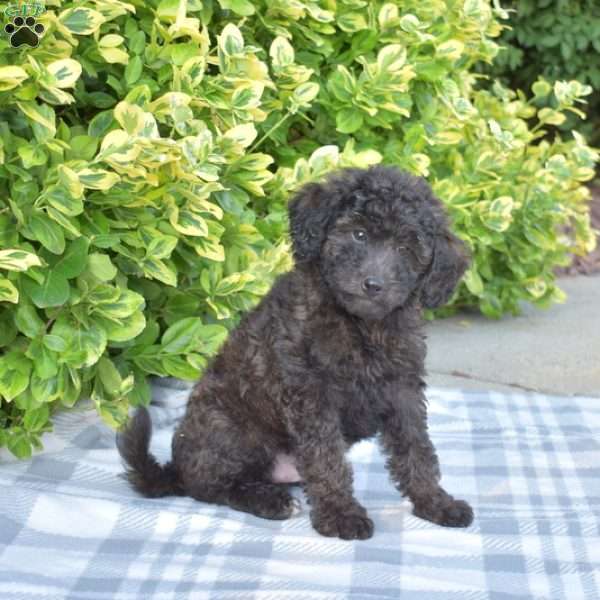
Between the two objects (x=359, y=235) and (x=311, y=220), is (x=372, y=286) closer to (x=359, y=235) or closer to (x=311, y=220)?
(x=359, y=235)

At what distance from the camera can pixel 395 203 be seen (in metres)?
3.07

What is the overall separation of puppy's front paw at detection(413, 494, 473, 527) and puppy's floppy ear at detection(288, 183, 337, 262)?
3.10 feet

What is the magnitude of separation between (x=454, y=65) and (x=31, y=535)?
3.58 meters

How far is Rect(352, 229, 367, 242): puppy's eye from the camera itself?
10.2 ft

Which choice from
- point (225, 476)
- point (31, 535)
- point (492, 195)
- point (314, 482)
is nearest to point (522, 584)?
point (314, 482)

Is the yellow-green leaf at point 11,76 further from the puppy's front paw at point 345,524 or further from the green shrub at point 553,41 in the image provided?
the green shrub at point 553,41

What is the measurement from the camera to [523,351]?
5.91m

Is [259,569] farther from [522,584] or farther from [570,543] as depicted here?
[570,543]

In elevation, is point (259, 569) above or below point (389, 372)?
below

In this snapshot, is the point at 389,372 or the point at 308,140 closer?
the point at 389,372

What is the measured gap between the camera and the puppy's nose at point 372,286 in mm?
3014

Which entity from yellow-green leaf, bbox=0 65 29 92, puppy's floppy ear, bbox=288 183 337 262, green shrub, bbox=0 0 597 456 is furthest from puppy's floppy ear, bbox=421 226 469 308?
yellow-green leaf, bbox=0 65 29 92

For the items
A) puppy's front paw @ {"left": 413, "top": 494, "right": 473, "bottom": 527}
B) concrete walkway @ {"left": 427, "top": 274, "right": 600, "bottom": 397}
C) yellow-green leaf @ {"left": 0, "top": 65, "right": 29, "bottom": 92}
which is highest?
yellow-green leaf @ {"left": 0, "top": 65, "right": 29, "bottom": 92}

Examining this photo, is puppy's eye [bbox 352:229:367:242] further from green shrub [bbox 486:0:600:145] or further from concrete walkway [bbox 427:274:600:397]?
green shrub [bbox 486:0:600:145]
